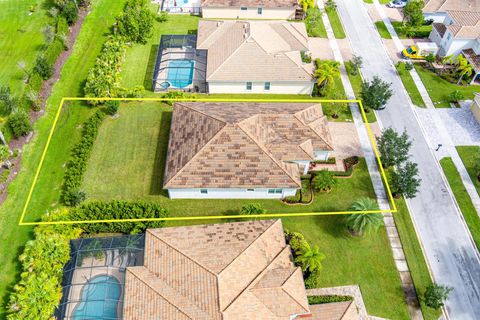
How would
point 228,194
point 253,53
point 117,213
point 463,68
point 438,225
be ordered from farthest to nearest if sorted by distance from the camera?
point 463,68 → point 253,53 → point 228,194 → point 438,225 → point 117,213

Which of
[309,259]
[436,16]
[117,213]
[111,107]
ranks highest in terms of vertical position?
[436,16]

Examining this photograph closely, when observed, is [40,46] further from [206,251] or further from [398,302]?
[398,302]

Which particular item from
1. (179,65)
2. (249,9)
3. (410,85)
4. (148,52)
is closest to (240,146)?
(179,65)

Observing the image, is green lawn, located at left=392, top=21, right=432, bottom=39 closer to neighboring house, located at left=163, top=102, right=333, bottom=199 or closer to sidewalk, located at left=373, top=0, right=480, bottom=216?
sidewalk, located at left=373, top=0, right=480, bottom=216

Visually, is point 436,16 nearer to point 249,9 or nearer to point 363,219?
point 249,9

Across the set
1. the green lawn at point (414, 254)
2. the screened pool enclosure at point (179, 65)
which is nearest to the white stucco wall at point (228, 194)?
the green lawn at point (414, 254)
